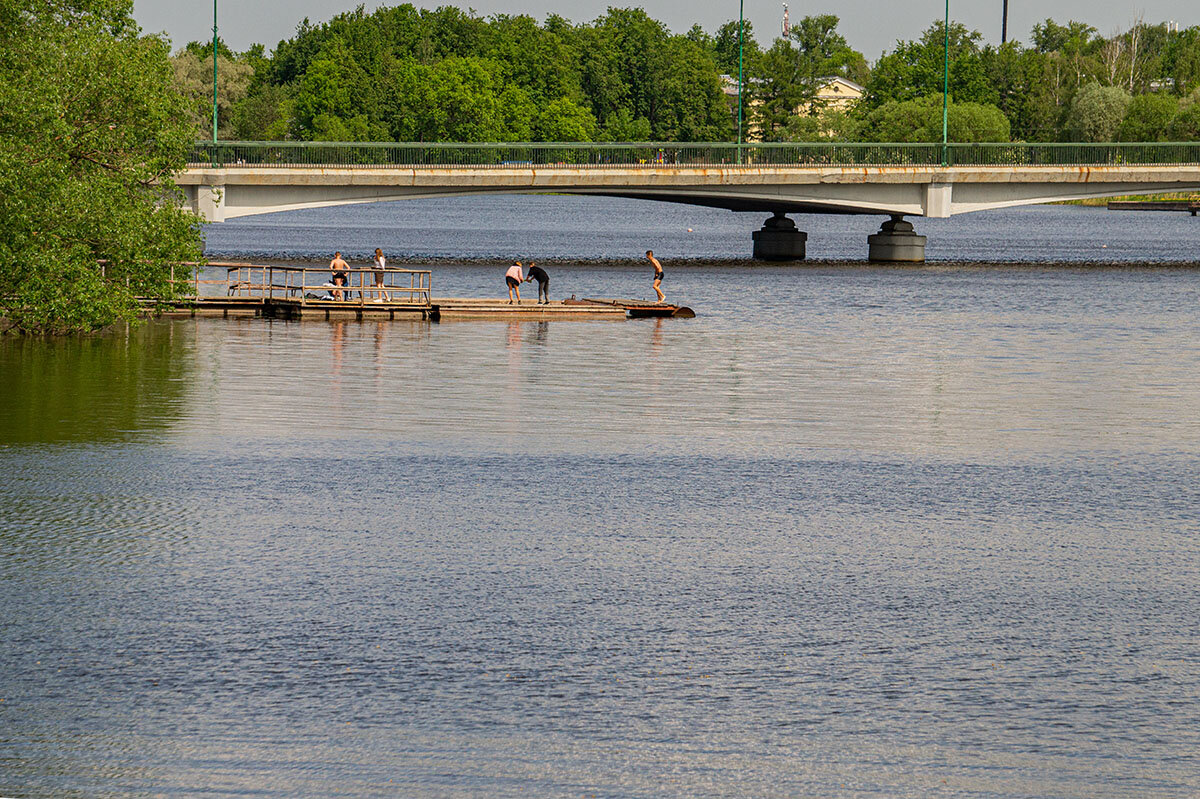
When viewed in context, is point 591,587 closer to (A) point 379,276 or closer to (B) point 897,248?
(A) point 379,276

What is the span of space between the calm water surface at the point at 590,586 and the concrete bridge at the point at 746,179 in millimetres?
43192

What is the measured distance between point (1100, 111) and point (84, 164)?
14619 centimetres

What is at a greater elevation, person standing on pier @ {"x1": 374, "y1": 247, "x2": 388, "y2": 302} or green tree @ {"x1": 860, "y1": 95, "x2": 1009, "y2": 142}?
green tree @ {"x1": 860, "y1": 95, "x2": 1009, "y2": 142}

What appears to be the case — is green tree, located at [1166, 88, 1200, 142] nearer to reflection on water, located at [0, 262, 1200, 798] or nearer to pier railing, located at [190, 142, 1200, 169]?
pier railing, located at [190, 142, 1200, 169]

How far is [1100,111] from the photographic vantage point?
17012 centimetres

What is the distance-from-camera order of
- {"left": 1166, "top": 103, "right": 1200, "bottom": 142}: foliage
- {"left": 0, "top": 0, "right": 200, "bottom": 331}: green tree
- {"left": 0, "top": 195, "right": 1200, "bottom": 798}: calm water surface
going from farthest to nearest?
{"left": 1166, "top": 103, "right": 1200, "bottom": 142}: foliage, {"left": 0, "top": 0, "right": 200, "bottom": 331}: green tree, {"left": 0, "top": 195, "right": 1200, "bottom": 798}: calm water surface

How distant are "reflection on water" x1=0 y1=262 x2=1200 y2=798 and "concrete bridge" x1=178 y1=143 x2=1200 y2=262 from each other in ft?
142

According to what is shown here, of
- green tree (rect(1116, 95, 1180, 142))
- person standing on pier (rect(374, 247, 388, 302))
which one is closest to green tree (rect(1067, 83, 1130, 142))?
green tree (rect(1116, 95, 1180, 142))

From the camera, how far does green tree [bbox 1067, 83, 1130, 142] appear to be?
6639 inches

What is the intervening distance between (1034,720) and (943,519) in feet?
26.3

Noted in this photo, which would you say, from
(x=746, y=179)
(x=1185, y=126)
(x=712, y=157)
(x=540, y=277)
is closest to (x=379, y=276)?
(x=540, y=277)

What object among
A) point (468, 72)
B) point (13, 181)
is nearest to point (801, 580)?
point (13, 181)

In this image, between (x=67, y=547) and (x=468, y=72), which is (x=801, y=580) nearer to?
(x=67, y=547)

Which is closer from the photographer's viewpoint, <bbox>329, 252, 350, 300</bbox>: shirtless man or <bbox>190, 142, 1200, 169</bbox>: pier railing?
<bbox>329, 252, 350, 300</bbox>: shirtless man
